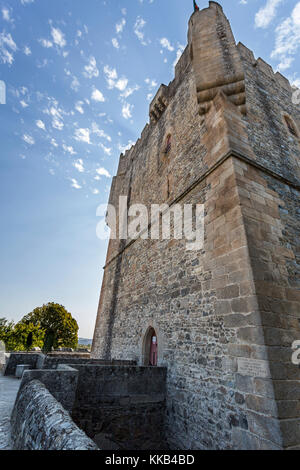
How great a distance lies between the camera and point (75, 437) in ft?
6.28

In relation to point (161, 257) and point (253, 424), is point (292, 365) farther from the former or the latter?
point (161, 257)

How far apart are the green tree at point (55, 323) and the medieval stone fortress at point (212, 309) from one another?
16.8 meters

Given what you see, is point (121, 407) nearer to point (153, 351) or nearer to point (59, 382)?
point (59, 382)

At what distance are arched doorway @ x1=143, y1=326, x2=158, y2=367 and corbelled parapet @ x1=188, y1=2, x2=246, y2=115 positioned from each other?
6523 millimetres

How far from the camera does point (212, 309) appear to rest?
446cm

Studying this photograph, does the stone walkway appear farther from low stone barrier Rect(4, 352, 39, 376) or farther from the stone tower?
the stone tower

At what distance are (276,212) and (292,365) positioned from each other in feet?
9.47

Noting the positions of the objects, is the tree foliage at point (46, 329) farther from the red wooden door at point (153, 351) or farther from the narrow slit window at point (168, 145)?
the narrow slit window at point (168, 145)

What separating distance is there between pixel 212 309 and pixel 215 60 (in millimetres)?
6473

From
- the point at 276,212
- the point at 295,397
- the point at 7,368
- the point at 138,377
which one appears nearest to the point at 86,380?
the point at 138,377

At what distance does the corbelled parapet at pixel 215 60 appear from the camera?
5883mm

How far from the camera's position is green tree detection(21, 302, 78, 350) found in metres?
22.6

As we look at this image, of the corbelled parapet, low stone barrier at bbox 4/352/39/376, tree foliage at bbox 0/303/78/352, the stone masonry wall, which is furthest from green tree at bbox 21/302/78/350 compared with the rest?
the corbelled parapet

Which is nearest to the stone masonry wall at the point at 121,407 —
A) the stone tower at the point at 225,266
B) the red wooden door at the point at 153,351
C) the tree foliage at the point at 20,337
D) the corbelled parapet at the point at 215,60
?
the stone tower at the point at 225,266
